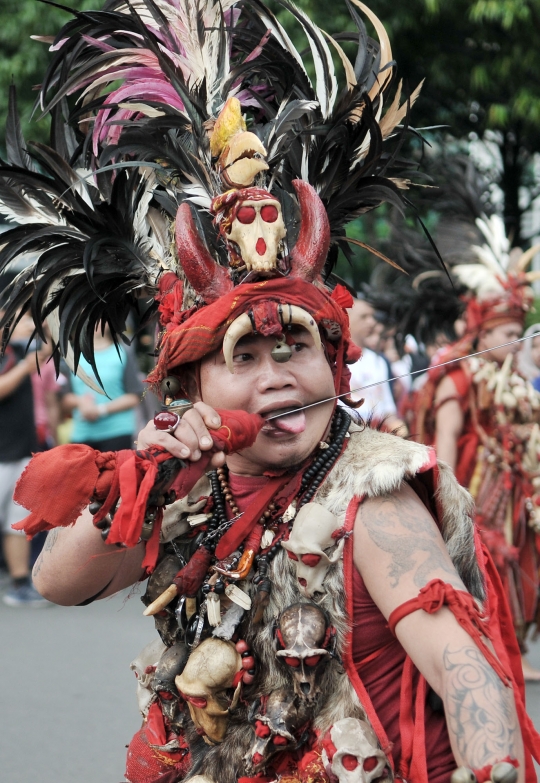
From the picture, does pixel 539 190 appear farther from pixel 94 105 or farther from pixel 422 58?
pixel 94 105

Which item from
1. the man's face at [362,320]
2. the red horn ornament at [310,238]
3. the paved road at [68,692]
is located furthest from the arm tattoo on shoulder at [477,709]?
the man's face at [362,320]

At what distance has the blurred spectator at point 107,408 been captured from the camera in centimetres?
855

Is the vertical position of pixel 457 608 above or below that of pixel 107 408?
above

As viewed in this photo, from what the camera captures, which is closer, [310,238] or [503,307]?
[310,238]

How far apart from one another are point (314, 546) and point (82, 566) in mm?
578

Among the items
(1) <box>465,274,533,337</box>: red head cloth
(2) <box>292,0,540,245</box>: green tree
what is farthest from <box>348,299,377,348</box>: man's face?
(2) <box>292,0,540,245</box>: green tree

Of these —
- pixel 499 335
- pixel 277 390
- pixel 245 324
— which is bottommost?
pixel 499 335

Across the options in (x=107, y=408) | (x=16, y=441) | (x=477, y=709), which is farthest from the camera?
(x=107, y=408)

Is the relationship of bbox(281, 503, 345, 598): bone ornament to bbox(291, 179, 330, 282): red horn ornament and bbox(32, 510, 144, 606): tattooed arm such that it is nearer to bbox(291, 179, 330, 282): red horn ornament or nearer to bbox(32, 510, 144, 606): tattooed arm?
bbox(32, 510, 144, 606): tattooed arm

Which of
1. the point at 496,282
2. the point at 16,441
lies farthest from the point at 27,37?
the point at 496,282

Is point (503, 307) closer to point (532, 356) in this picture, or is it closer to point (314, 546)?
point (532, 356)

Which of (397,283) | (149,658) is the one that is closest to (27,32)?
(397,283)

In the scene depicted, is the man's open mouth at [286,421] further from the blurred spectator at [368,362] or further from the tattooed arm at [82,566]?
the blurred spectator at [368,362]

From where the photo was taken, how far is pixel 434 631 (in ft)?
6.79
